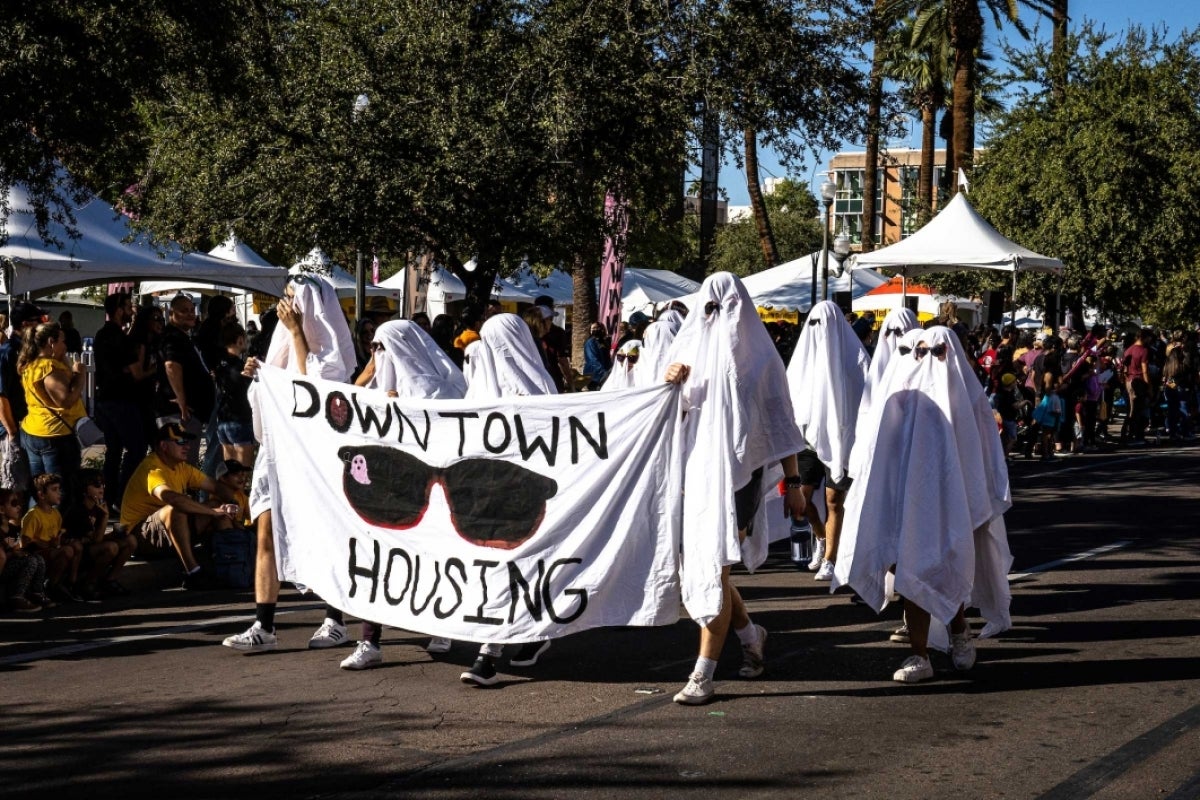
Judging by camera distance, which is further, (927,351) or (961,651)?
(961,651)

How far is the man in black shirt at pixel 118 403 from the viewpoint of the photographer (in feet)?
41.5

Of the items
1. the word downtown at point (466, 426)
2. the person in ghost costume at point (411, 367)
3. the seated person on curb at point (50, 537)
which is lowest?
the seated person on curb at point (50, 537)

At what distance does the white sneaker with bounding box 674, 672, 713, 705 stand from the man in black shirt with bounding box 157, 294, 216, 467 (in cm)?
703

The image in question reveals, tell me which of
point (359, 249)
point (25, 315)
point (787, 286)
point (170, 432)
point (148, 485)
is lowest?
point (148, 485)

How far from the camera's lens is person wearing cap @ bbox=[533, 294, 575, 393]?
51.8 feet

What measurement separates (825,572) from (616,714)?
14.1ft

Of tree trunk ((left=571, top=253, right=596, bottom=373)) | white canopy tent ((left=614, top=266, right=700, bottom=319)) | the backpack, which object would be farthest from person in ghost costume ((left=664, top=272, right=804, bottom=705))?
white canopy tent ((left=614, top=266, right=700, bottom=319))

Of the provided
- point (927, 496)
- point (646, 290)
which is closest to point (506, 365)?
point (927, 496)

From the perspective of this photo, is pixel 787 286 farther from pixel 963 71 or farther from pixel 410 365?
pixel 410 365

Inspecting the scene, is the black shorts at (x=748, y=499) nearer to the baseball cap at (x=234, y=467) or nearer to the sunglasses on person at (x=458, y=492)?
the sunglasses on person at (x=458, y=492)

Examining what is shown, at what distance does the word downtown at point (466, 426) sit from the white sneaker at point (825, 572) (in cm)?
386

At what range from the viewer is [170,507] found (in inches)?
427

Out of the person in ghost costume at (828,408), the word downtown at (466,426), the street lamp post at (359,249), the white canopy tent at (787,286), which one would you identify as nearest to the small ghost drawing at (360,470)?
the word downtown at (466,426)

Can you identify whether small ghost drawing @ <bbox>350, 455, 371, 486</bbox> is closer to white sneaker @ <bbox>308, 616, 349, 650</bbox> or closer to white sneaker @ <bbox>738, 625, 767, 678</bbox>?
white sneaker @ <bbox>308, 616, 349, 650</bbox>
